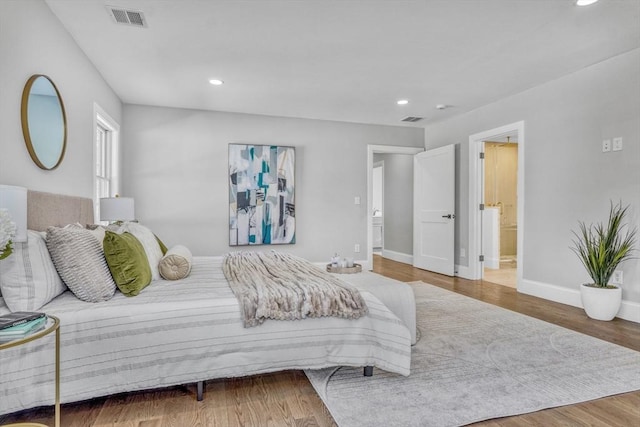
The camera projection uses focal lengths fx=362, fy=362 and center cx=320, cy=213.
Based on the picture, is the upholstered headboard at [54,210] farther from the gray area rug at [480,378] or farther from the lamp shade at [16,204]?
the gray area rug at [480,378]

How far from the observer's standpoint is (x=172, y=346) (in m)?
1.80

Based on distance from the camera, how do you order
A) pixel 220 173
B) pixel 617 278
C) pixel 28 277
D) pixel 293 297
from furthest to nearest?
pixel 220 173 → pixel 617 278 → pixel 293 297 → pixel 28 277

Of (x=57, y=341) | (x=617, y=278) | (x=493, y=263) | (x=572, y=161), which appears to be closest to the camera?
(x=57, y=341)

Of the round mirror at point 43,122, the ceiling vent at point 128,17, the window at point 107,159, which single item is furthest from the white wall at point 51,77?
the window at point 107,159

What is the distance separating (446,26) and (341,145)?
10.1 feet

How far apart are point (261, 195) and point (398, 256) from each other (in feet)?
10.8

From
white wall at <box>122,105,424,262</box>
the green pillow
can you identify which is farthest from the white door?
the green pillow

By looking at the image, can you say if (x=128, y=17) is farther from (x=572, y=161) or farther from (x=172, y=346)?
(x=572, y=161)

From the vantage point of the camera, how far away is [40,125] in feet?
7.95

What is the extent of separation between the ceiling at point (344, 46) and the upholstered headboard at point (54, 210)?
1343 millimetres

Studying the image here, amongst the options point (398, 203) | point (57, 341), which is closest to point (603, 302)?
point (57, 341)

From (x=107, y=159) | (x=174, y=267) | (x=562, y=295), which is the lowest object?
(x=562, y=295)

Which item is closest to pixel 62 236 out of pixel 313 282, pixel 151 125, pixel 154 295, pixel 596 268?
pixel 154 295

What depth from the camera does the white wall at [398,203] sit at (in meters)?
6.99
